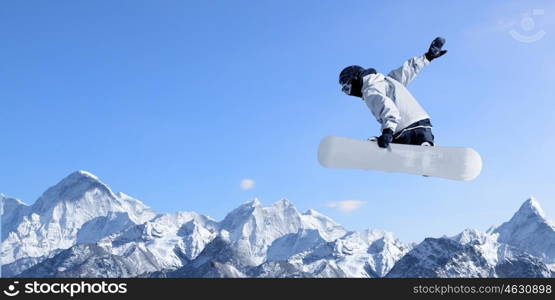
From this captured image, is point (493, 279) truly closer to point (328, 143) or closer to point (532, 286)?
point (532, 286)

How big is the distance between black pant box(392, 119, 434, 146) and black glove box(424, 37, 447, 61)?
1.25m

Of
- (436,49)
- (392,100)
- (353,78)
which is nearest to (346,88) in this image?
(353,78)

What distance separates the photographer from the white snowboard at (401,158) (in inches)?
392

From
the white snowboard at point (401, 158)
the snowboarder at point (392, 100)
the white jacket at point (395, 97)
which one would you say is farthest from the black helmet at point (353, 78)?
the white snowboard at point (401, 158)

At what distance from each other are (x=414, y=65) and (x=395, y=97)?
0.92 m

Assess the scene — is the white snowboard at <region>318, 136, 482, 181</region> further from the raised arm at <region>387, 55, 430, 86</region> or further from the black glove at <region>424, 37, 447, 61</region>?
the black glove at <region>424, 37, 447, 61</region>

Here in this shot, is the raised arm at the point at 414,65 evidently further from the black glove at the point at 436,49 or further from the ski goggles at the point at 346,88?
the ski goggles at the point at 346,88

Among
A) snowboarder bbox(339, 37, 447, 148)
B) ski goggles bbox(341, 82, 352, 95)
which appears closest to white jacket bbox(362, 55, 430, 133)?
snowboarder bbox(339, 37, 447, 148)

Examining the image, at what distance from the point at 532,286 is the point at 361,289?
3962 millimetres

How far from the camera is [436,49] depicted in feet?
34.8

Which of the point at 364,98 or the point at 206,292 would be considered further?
the point at 206,292

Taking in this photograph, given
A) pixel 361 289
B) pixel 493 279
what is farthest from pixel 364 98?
pixel 493 279

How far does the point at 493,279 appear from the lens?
1530cm

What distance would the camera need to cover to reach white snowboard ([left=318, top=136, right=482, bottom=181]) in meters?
9.96
